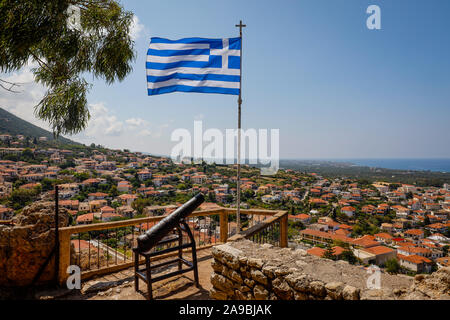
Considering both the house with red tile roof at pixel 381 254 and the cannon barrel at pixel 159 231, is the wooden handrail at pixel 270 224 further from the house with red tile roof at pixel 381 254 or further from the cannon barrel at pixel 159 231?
the house with red tile roof at pixel 381 254

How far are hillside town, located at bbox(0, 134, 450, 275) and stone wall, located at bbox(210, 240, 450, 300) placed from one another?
4529mm

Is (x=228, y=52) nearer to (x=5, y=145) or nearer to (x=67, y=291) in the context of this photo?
(x=67, y=291)

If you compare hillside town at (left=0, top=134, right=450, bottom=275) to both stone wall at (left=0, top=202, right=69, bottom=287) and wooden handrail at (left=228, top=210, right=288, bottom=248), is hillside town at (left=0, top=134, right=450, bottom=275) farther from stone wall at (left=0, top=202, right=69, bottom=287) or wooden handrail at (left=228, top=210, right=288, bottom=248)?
wooden handrail at (left=228, top=210, right=288, bottom=248)

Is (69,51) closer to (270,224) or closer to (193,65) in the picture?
(193,65)

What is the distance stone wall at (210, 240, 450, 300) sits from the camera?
76.8 inches

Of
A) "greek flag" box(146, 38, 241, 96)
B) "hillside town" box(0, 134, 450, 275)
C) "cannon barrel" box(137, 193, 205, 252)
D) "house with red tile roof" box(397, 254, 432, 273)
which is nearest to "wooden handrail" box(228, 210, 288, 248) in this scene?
"cannon barrel" box(137, 193, 205, 252)

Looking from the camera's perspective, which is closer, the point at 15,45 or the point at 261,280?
the point at 261,280

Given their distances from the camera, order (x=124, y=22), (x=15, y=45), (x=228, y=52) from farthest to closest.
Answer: (x=124, y=22) < (x=228, y=52) < (x=15, y=45)

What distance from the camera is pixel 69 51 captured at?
4.65 metres

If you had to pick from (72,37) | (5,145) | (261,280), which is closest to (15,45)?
(72,37)

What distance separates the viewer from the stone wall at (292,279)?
195 cm

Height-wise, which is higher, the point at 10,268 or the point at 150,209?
the point at 10,268

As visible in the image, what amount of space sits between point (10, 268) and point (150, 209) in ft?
63.3

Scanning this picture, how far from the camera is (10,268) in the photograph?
3883mm
